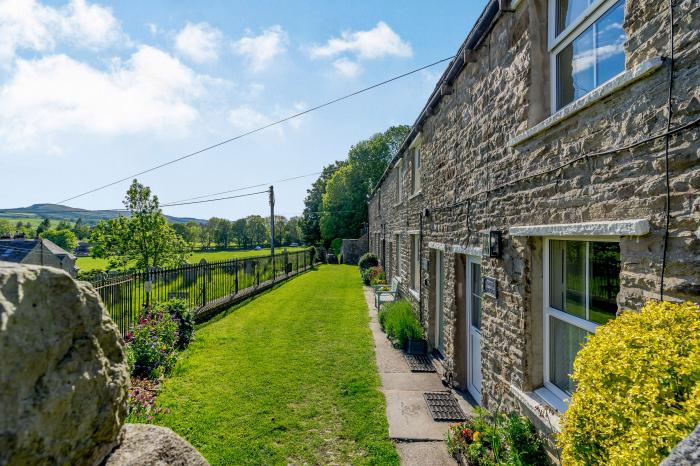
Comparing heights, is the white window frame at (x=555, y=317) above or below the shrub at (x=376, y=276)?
above

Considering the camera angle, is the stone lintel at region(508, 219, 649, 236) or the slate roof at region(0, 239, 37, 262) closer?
the stone lintel at region(508, 219, 649, 236)

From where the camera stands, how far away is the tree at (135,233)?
16.7m

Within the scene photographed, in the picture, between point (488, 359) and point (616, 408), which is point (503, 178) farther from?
point (616, 408)

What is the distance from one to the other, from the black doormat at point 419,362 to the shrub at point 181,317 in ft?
16.6

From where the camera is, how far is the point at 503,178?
4.41m

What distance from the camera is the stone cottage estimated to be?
2254 mm

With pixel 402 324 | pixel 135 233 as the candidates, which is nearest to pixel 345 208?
pixel 135 233

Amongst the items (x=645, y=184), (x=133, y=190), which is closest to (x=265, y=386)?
(x=645, y=184)

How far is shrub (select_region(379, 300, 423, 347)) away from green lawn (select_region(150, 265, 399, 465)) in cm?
68

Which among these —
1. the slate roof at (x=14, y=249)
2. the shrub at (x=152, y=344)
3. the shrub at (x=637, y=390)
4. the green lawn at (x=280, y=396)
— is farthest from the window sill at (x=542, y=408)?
the slate roof at (x=14, y=249)

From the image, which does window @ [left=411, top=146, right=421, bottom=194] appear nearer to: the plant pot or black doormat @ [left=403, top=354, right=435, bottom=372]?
the plant pot

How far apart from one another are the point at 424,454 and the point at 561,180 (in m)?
3.48

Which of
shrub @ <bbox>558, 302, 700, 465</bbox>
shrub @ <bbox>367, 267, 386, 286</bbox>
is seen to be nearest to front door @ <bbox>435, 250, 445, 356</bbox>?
shrub @ <bbox>558, 302, 700, 465</bbox>

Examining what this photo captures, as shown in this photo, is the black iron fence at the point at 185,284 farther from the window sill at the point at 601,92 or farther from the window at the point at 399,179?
the window sill at the point at 601,92
